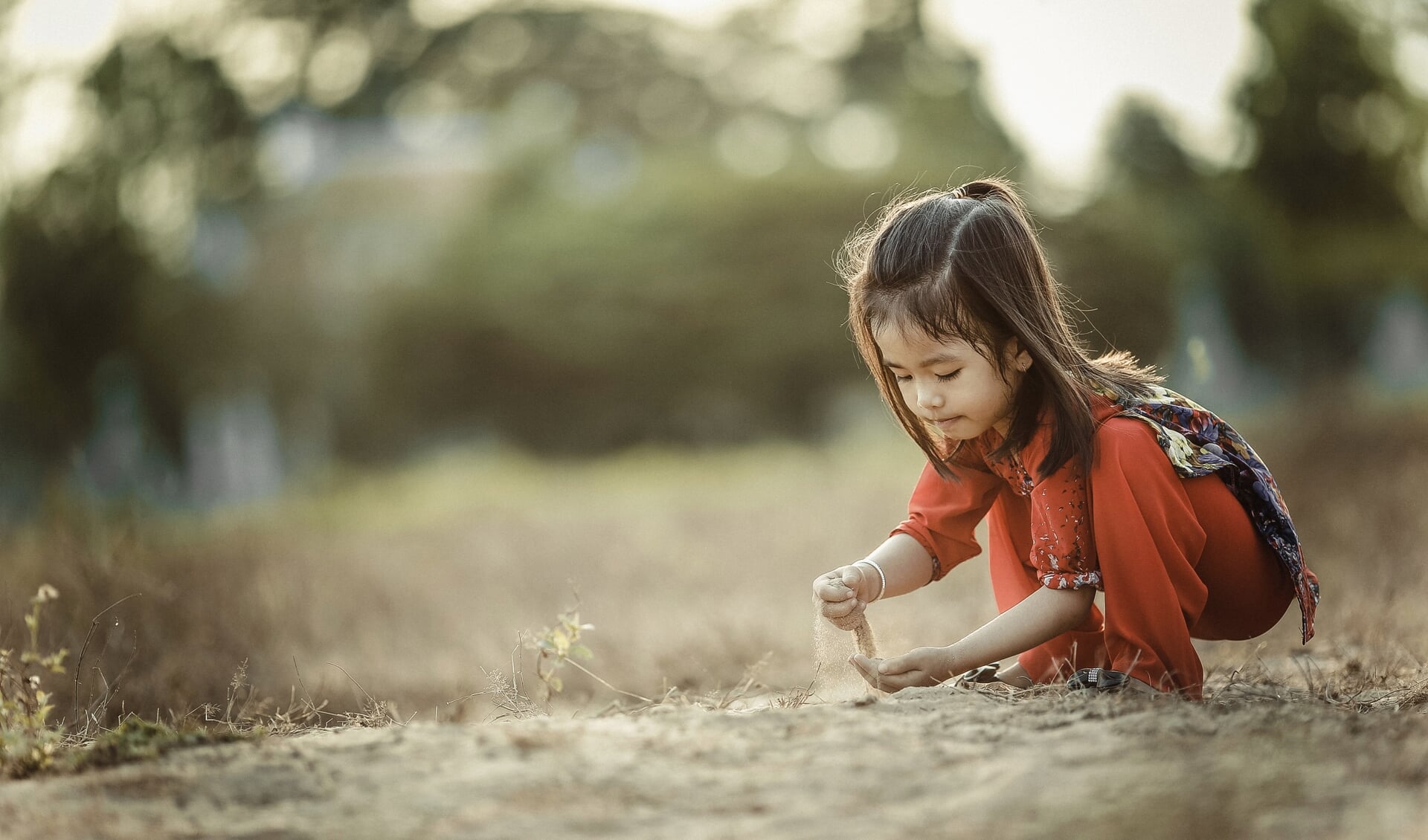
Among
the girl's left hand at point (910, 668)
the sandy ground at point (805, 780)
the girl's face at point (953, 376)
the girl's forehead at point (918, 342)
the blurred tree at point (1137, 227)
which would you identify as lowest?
the girl's left hand at point (910, 668)

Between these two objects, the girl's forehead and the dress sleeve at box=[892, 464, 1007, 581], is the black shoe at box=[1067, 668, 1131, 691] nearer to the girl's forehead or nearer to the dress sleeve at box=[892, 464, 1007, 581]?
the dress sleeve at box=[892, 464, 1007, 581]

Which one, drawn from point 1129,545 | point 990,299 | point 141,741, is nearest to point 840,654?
point 1129,545

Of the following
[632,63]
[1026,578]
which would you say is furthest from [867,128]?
[1026,578]

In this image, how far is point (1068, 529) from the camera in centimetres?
252

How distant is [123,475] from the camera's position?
18.9 ft

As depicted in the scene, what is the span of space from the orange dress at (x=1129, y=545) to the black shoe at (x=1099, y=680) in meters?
0.03

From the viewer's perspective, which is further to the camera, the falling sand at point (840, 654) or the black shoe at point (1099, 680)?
the falling sand at point (840, 654)

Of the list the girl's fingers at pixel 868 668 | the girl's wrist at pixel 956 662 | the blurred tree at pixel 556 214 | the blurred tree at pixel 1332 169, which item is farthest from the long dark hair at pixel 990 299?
the blurred tree at pixel 556 214

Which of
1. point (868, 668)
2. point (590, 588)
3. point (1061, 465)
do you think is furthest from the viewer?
point (590, 588)

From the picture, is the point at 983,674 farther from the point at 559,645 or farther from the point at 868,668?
the point at 559,645

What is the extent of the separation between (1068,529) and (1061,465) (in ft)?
0.48

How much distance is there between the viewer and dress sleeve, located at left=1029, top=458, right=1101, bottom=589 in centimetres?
252

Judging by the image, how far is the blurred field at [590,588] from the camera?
3.88 meters

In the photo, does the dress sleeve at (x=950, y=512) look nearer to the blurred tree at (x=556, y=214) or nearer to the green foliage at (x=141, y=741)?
the green foliage at (x=141, y=741)
